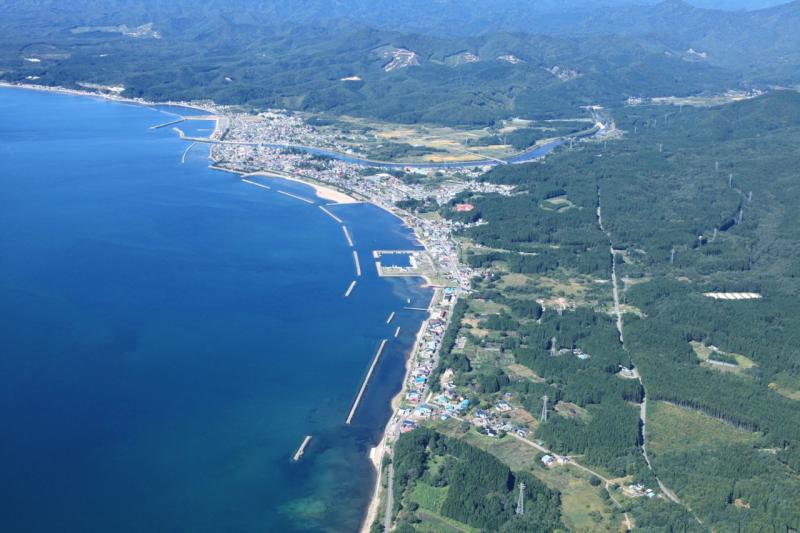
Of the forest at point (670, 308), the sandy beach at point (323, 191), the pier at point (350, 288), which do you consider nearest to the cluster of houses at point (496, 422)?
the forest at point (670, 308)

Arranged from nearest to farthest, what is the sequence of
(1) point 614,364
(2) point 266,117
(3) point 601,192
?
(1) point 614,364, (3) point 601,192, (2) point 266,117

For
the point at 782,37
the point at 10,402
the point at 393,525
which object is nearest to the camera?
the point at 393,525

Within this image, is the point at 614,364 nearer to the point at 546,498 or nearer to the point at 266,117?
the point at 546,498

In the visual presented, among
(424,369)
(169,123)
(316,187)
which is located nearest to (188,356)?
(424,369)

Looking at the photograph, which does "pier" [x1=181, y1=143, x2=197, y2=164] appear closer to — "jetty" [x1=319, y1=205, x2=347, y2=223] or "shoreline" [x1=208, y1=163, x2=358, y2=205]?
"shoreline" [x1=208, y1=163, x2=358, y2=205]

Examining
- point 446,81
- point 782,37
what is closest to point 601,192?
point 446,81

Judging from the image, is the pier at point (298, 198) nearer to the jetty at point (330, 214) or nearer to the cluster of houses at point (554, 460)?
the jetty at point (330, 214)

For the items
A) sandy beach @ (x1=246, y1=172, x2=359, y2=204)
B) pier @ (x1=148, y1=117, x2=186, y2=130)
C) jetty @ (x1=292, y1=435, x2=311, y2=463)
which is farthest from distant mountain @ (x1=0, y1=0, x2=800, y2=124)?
jetty @ (x1=292, y1=435, x2=311, y2=463)

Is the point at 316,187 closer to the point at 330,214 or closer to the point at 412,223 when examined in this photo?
the point at 330,214
